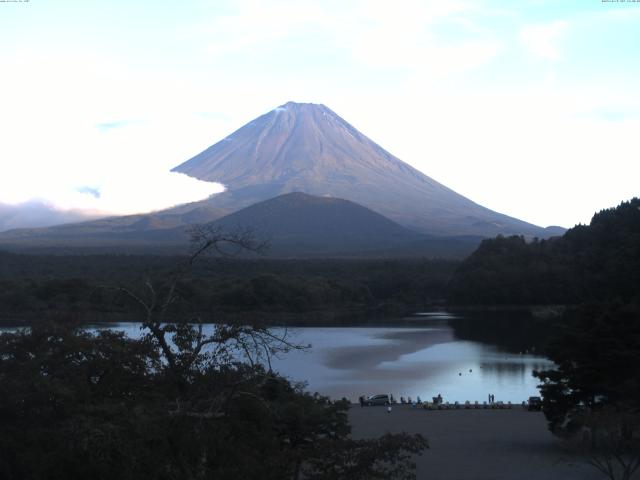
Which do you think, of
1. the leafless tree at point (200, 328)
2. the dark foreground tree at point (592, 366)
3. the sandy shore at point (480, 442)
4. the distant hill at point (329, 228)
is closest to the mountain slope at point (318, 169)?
the distant hill at point (329, 228)

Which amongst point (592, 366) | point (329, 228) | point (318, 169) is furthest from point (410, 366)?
point (318, 169)

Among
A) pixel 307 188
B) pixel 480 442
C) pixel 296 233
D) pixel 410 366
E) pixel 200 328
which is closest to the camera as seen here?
pixel 200 328

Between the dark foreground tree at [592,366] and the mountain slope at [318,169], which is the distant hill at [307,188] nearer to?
the mountain slope at [318,169]

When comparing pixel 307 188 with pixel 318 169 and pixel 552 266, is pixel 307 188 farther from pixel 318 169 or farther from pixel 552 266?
pixel 552 266

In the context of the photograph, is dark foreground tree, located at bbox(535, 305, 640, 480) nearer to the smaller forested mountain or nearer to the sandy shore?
the sandy shore

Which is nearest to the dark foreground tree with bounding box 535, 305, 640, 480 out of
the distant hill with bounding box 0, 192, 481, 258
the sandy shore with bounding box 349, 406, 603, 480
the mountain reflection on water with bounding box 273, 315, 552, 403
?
the sandy shore with bounding box 349, 406, 603, 480

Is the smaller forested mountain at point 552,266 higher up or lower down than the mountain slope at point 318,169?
lower down

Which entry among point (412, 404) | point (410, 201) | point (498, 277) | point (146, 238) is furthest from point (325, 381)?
point (410, 201)
